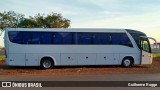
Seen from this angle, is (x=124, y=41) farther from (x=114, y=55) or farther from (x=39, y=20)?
(x=39, y=20)

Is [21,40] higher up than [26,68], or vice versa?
[21,40]

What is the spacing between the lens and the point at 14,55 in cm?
2247

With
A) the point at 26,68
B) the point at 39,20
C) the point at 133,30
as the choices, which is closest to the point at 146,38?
the point at 133,30

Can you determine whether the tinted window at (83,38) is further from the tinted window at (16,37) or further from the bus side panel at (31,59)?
the tinted window at (16,37)

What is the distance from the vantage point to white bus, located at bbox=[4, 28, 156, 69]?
74.2 feet

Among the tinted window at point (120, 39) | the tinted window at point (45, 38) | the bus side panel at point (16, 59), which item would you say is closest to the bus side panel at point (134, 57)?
the tinted window at point (120, 39)

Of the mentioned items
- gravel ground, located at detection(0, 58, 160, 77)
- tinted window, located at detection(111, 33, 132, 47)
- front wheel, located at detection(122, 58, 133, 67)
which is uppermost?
tinted window, located at detection(111, 33, 132, 47)

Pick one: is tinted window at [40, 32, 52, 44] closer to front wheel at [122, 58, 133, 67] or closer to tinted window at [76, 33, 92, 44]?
tinted window at [76, 33, 92, 44]

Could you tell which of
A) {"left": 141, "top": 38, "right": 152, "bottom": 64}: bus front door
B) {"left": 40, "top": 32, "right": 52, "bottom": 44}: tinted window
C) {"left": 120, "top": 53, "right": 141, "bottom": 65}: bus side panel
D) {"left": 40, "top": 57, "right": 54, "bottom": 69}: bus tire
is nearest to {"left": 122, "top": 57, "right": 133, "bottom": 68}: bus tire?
{"left": 120, "top": 53, "right": 141, "bottom": 65}: bus side panel

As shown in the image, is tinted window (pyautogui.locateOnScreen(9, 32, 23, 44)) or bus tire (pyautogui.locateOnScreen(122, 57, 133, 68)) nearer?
tinted window (pyautogui.locateOnScreen(9, 32, 23, 44))

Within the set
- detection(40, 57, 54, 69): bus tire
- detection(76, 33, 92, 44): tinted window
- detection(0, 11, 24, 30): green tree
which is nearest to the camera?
detection(40, 57, 54, 69): bus tire

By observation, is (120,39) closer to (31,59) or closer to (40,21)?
(31,59)

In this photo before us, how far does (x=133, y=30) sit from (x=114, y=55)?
2.63 meters

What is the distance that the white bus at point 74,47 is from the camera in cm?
2262
